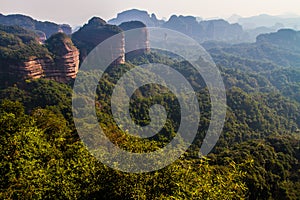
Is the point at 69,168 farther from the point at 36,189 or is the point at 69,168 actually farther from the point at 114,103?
the point at 114,103

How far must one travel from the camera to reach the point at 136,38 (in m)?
76.6

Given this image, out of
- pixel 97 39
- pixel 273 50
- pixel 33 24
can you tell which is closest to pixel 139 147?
pixel 97 39

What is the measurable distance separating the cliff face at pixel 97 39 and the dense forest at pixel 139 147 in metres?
3.68

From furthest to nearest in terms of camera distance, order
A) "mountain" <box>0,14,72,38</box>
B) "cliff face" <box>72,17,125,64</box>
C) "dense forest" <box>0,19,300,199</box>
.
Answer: "mountain" <box>0,14,72,38</box>, "cliff face" <box>72,17,125,64</box>, "dense forest" <box>0,19,300,199</box>

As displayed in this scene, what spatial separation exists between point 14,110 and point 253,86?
74.8 meters

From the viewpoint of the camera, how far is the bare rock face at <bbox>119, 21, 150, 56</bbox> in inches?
2936

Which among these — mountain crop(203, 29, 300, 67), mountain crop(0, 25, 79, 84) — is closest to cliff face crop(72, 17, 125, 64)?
mountain crop(0, 25, 79, 84)

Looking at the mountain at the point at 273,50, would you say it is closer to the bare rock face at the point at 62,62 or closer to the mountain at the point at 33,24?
Answer: the mountain at the point at 33,24

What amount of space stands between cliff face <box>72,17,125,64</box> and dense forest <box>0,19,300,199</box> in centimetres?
368

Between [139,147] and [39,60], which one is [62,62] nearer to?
[39,60]

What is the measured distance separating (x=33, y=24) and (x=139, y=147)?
111 meters

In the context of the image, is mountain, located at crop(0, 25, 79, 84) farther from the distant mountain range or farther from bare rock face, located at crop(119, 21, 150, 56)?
bare rock face, located at crop(119, 21, 150, 56)

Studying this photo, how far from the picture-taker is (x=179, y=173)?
11281 millimetres

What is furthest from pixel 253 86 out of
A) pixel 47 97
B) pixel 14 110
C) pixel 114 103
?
pixel 14 110
